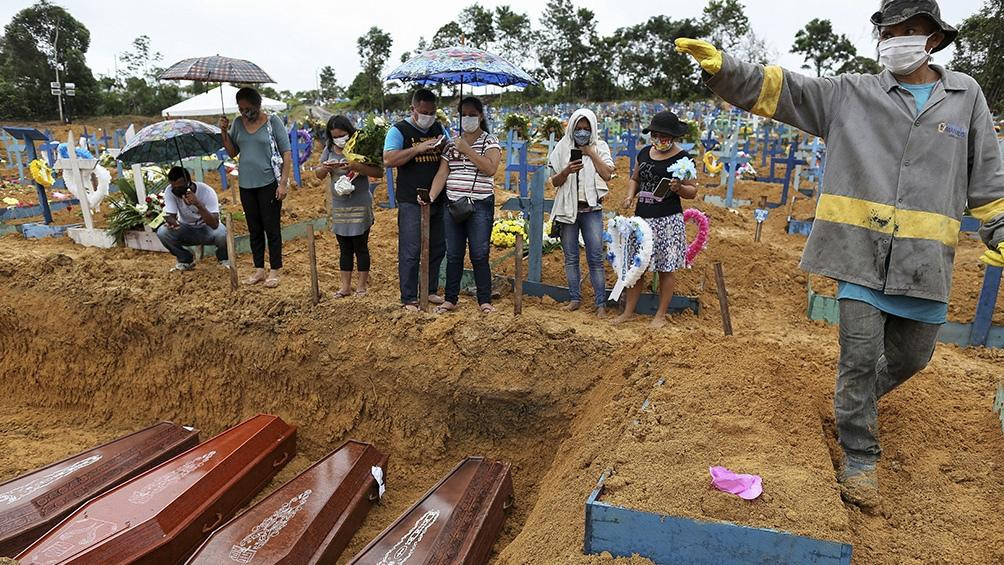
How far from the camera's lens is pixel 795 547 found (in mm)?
2281

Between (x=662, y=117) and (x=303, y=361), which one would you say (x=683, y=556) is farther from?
(x=303, y=361)

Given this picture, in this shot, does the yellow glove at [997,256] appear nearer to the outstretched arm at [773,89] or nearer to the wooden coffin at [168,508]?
the outstretched arm at [773,89]

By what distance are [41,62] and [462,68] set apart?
42.5 metres

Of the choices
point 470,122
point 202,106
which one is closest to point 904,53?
point 470,122

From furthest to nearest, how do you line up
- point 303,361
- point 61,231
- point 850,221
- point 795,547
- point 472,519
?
1. point 61,231
2. point 303,361
3. point 472,519
4. point 850,221
5. point 795,547

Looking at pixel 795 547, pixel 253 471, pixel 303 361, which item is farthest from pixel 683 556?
pixel 303 361

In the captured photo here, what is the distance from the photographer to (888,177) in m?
2.71

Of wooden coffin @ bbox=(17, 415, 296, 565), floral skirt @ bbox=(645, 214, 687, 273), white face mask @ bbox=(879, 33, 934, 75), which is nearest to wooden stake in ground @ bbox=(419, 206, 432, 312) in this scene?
wooden coffin @ bbox=(17, 415, 296, 565)

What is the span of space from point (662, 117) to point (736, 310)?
2.43 m

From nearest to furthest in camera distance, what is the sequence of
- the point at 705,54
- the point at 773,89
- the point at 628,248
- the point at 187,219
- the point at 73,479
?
the point at 705,54, the point at 773,89, the point at 73,479, the point at 628,248, the point at 187,219

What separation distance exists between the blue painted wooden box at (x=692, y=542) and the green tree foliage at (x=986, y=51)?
90.9ft

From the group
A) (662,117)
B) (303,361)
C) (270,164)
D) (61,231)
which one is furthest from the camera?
(61,231)

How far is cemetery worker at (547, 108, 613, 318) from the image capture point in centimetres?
519

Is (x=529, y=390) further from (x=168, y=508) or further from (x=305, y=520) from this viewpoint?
(x=168, y=508)
